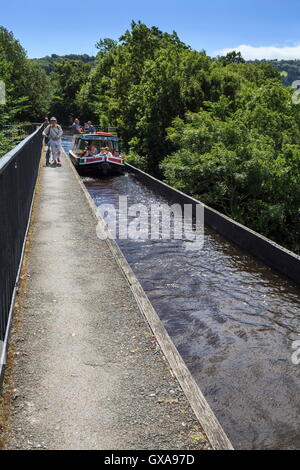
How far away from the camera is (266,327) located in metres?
7.52

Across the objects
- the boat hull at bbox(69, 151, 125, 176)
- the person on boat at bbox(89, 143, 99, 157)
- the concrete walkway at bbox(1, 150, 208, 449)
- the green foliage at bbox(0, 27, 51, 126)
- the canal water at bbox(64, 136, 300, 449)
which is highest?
the green foliage at bbox(0, 27, 51, 126)

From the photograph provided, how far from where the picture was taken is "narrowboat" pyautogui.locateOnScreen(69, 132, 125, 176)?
25625mm

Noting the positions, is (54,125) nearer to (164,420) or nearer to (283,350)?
(283,350)

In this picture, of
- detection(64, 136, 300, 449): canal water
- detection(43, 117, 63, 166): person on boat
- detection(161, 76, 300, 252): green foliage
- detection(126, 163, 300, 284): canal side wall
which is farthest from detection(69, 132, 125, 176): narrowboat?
detection(64, 136, 300, 449): canal water

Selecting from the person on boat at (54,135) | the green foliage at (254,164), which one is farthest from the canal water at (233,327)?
the person on boat at (54,135)

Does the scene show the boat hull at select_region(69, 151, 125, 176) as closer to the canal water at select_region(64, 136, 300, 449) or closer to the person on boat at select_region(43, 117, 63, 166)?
the person on boat at select_region(43, 117, 63, 166)

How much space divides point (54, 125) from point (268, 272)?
13.4 m

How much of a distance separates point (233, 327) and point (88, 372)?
11.3 ft

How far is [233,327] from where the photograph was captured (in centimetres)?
740

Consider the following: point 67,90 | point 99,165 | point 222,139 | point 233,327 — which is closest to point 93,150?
point 99,165

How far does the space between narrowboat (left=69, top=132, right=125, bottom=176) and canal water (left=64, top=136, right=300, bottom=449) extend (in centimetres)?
1410

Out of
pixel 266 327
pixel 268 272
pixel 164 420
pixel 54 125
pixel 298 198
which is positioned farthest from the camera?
pixel 54 125

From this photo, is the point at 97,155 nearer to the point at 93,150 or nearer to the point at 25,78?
the point at 93,150
